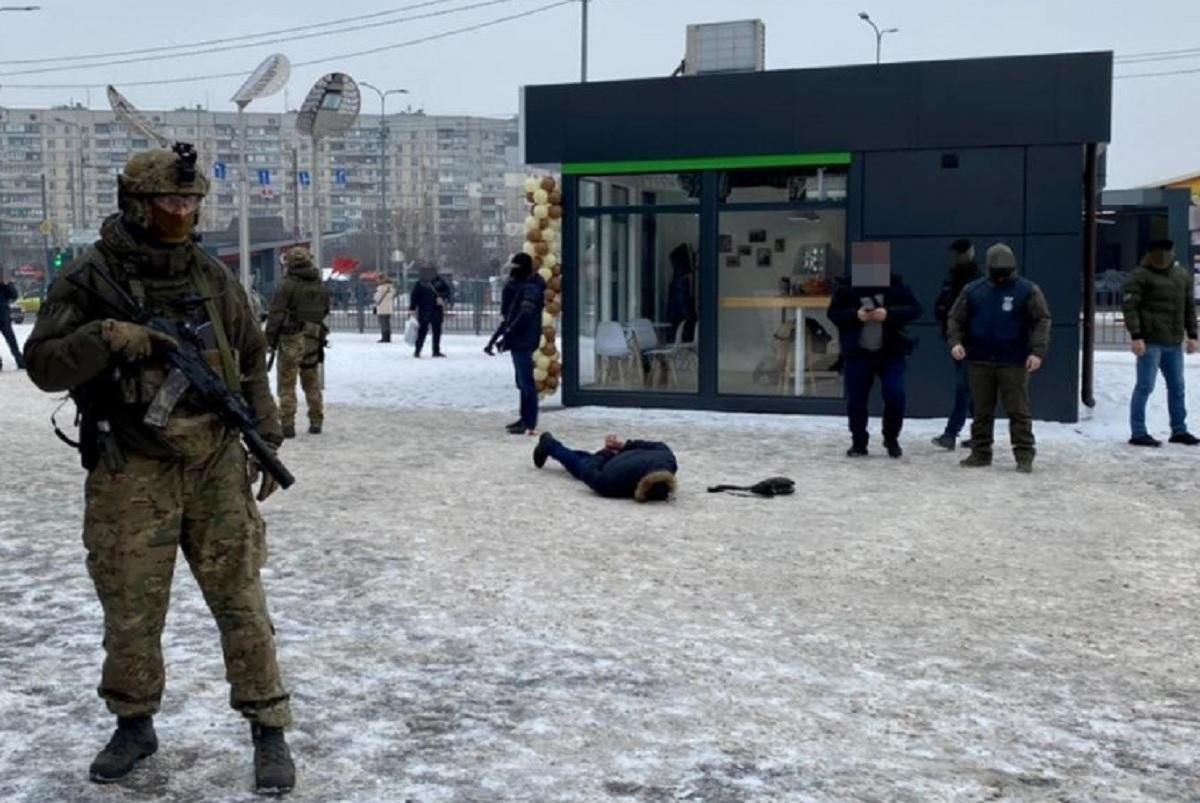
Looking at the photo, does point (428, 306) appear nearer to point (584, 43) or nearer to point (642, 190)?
point (642, 190)

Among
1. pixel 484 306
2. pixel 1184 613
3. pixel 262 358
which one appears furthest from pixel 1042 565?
pixel 484 306

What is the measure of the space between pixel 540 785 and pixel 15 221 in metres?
117

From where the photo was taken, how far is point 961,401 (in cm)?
1128

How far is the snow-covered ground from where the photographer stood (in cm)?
401

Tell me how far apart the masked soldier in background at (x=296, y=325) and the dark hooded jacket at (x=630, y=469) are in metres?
3.96

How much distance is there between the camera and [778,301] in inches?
558

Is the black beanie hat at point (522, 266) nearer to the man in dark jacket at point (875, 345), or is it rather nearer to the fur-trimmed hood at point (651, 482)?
the man in dark jacket at point (875, 345)

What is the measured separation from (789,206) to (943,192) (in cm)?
159

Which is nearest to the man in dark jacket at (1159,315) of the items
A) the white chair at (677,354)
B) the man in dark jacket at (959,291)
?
the man in dark jacket at (959,291)

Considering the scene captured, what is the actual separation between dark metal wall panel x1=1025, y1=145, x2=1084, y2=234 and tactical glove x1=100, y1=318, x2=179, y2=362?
432 inches

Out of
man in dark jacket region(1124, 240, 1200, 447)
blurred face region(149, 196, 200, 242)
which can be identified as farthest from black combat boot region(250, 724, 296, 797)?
man in dark jacket region(1124, 240, 1200, 447)

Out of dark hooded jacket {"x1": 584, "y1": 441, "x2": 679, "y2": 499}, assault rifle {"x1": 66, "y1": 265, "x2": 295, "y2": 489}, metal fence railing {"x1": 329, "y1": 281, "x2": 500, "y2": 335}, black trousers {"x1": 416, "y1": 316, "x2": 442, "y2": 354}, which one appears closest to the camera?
assault rifle {"x1": 66, "y1": 265, "x2": 295, "y2": 489}

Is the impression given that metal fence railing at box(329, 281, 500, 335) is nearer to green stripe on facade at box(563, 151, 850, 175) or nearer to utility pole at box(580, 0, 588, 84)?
utility pole at box(580, 0, 588, 84)

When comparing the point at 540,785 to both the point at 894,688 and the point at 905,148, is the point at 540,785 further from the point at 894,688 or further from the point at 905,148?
the point at 905,148
